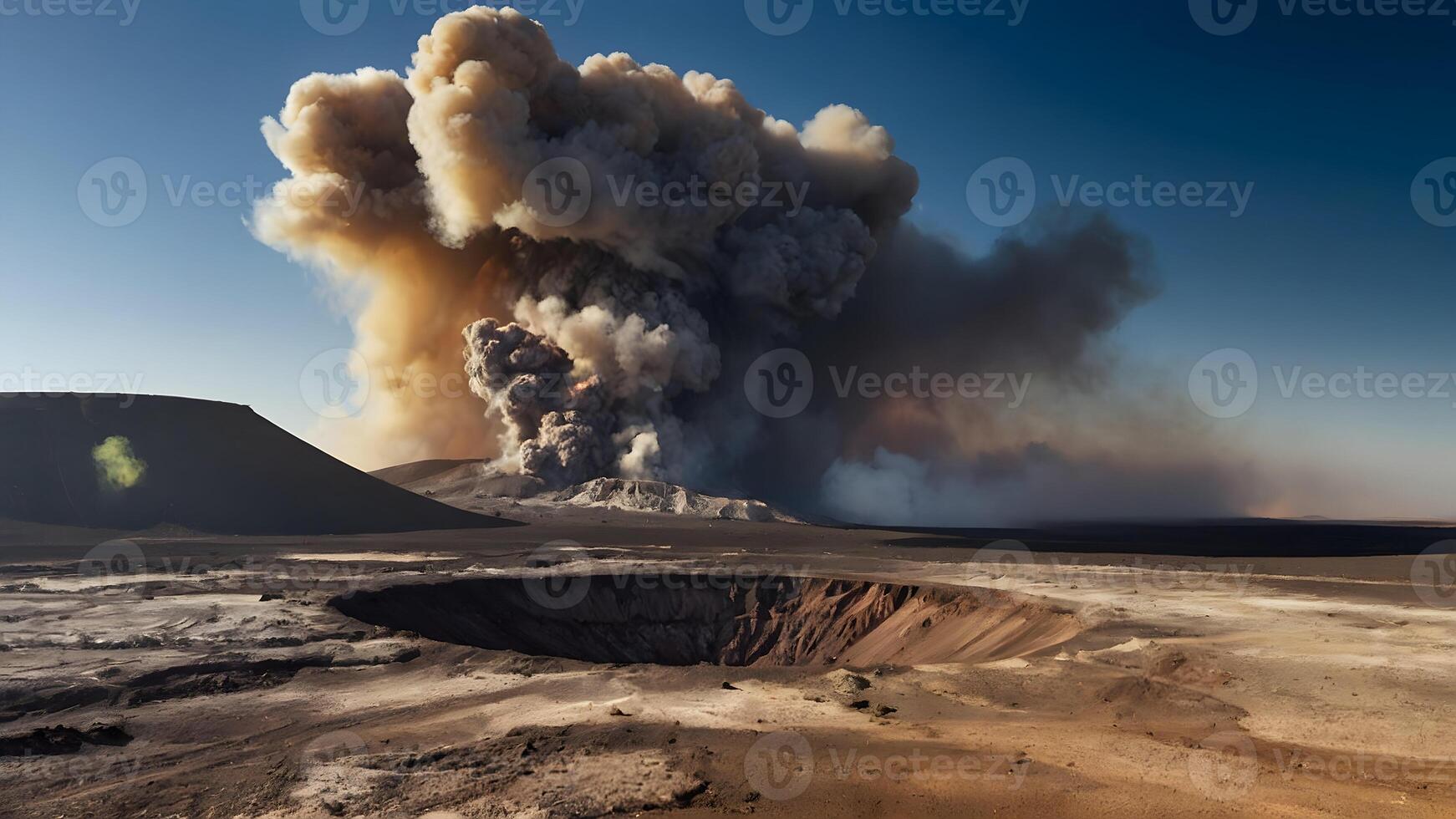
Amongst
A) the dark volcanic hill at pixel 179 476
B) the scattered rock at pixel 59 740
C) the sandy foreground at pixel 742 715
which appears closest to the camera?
the sandy foreground at pixel 742 715

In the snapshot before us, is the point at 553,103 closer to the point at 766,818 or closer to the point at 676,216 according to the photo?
the point at 676,216

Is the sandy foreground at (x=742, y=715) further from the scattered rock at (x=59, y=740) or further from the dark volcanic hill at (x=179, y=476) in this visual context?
the dark volcanic hill at (x=179, y=476)

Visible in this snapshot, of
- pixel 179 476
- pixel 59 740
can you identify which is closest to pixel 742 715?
pixel 59 740

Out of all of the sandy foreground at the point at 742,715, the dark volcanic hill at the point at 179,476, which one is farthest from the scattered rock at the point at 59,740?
the dark volcanic hill at the point at 179,476

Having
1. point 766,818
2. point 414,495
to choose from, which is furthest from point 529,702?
point 414,495

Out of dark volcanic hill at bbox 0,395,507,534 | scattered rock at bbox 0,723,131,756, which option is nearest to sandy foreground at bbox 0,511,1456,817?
scattered rock at bbox 0,723,131,756
